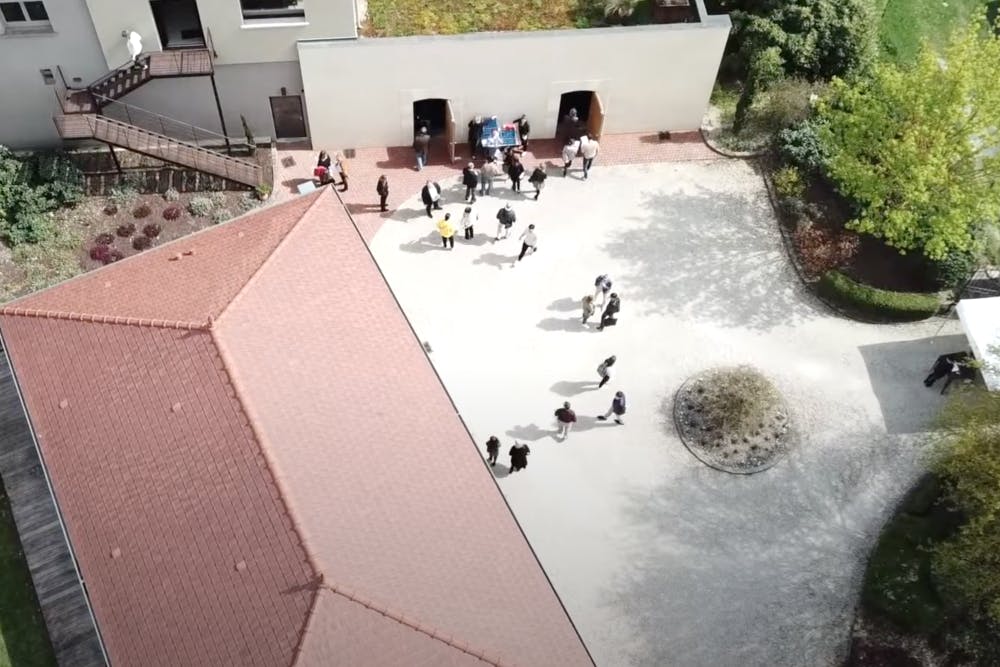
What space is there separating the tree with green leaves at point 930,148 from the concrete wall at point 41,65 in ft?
67.6

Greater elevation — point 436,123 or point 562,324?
point 436,123

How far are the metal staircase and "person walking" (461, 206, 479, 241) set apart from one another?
6.42 metres

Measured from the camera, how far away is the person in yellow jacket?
26.2m

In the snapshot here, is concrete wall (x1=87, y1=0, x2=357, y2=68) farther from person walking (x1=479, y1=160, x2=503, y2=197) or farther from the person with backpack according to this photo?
the person with backpack

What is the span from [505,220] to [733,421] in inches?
330

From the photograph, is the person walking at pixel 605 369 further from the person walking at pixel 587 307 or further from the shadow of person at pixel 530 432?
the shadow of person at pixel 530 432

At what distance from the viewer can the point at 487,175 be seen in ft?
90.3

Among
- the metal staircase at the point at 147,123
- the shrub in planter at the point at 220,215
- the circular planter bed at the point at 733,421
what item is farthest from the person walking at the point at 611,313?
the shrub in planter at the point at 220,215

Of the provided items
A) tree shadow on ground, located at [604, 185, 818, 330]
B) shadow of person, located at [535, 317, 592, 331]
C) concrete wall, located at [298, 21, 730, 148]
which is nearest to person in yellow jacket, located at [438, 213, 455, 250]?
shadow of person, located at [535, 317, 592, 331]

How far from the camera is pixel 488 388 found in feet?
80.2

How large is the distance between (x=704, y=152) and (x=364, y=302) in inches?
572

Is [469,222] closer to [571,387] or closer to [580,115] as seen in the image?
[571,387]

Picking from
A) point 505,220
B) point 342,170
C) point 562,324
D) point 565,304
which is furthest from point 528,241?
point 342,170

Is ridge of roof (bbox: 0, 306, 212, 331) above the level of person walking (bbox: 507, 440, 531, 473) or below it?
above
